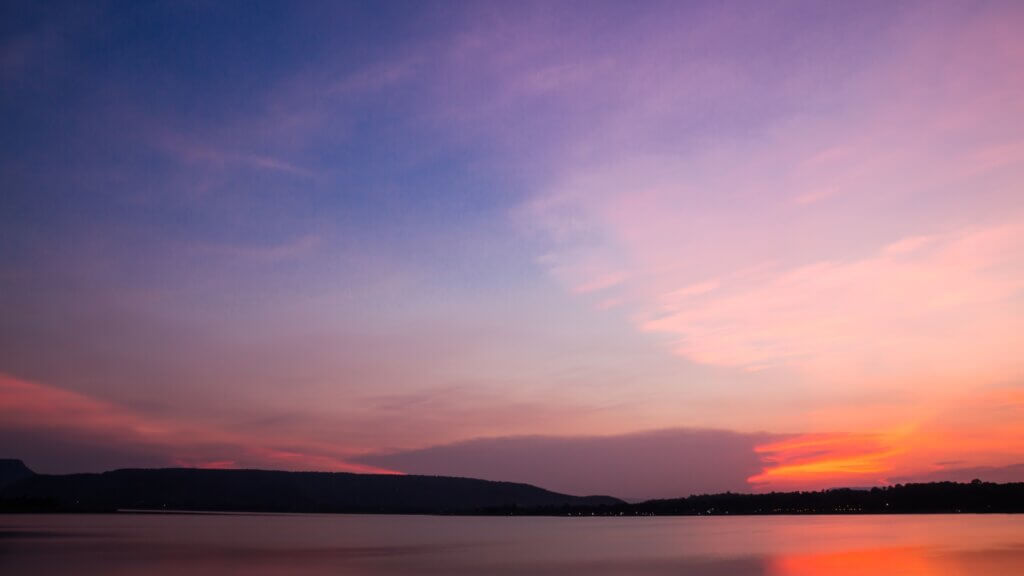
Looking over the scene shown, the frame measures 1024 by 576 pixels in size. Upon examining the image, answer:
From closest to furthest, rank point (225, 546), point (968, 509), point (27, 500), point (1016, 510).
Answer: point (225, 546) < point (1016, 510) < point (968, 509) < point (27, 500)

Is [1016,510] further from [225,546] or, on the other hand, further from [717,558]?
[225,546]

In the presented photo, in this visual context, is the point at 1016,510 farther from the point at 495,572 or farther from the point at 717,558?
the point at 495,572

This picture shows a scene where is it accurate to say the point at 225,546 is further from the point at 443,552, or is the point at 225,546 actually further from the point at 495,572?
the point at 495,572

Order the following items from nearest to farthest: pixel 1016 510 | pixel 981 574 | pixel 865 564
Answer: pixel 981 574, pixel 865 564, pixel 1016 510

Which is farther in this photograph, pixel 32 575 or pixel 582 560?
pixel 582 560

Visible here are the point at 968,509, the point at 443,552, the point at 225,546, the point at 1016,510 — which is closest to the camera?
the point at 443,552

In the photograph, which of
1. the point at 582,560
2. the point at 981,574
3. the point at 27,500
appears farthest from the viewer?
the point at 27,500

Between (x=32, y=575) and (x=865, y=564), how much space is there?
3509cm

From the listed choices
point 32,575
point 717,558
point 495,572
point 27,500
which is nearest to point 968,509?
point 717,558

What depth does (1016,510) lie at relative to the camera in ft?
524

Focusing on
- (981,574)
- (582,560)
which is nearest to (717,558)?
(582,560)

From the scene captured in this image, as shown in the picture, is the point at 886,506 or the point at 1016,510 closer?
the point at 1016,510

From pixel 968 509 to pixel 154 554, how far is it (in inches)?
6562

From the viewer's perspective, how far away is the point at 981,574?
1302 inches
